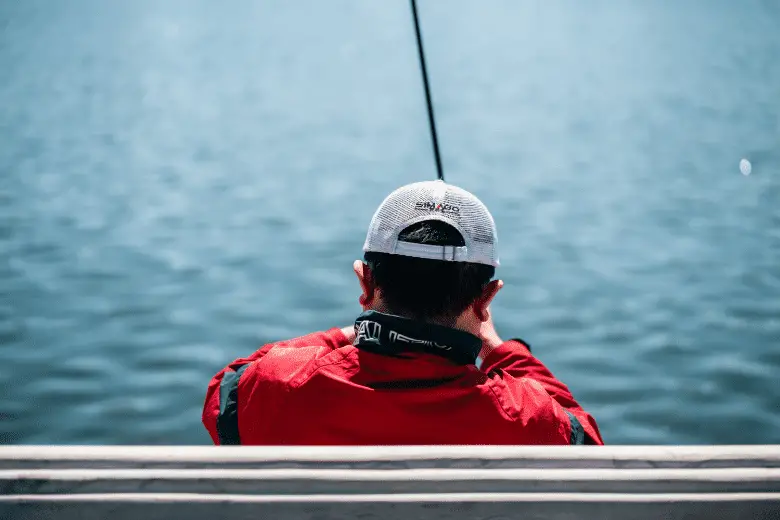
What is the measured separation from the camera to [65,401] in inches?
183

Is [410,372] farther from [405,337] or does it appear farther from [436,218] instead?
[436,218]

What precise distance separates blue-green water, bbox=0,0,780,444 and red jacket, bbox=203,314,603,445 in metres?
3.22

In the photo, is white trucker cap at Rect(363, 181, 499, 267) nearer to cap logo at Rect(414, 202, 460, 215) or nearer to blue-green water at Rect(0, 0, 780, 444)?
cap logo at Rect(414, 202, 460, 215)

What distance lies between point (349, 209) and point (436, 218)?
23.1 ft

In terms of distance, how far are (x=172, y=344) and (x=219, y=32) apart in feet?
58.1

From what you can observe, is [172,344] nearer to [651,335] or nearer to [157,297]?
[157,297]

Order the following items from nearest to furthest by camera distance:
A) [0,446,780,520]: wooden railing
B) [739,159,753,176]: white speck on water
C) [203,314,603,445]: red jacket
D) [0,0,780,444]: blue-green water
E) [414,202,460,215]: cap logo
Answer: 1. [0,446,780,520]: wooden railing
2. [203,314,603,445]: red jacket
3. [414,202,460,215]: cap logo
4. [0,0,780,444]: blue-green water
5. [739,159,753,176]: white speck on water

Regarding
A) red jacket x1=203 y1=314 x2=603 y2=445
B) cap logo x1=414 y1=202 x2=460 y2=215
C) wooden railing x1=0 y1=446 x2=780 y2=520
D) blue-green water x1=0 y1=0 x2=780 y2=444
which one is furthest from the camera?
→ blue-green water x1=0 y1=0 x2=780 y2=444

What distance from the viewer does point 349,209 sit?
841 centimetres

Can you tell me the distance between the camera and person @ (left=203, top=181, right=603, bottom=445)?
1.31m

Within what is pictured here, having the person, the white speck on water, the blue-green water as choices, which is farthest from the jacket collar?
the white speck on water

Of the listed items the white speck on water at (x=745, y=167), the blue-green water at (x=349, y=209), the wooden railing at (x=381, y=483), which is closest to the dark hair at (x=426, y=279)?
the wooden railing at (x=381, y=483)

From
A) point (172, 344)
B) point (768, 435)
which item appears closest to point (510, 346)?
point (768, 435)

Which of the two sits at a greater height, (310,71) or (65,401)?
(310,71)
